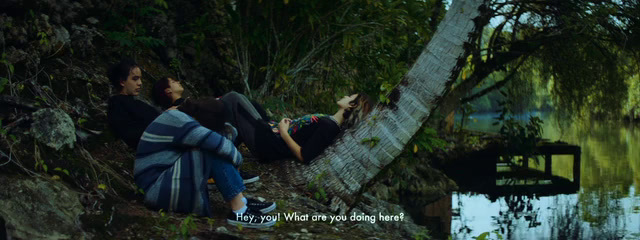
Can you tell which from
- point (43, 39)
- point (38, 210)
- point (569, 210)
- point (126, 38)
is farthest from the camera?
point (569, 210)

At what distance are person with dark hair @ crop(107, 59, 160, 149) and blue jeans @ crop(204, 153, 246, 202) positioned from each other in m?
1.06

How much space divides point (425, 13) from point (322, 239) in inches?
149

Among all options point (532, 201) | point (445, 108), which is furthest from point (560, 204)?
point (445, 108)

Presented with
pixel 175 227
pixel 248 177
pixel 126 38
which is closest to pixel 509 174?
pixel 126 38

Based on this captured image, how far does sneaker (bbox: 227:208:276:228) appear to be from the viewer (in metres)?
4.57

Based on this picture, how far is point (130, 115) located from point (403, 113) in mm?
2403

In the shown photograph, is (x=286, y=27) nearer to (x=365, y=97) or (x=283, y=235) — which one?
(x=365, y=97)

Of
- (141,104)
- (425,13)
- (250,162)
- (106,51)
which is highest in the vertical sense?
(425,13)

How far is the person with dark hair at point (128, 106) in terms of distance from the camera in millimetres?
5223

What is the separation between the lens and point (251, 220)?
15.1 ft

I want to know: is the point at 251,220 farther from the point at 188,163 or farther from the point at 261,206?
the point at 188,163

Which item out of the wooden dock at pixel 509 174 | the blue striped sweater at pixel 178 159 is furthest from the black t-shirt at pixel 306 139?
the wooden dock at pixel 509 174

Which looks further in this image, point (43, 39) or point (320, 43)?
point (320, 43)

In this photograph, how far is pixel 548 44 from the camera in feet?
32.2
